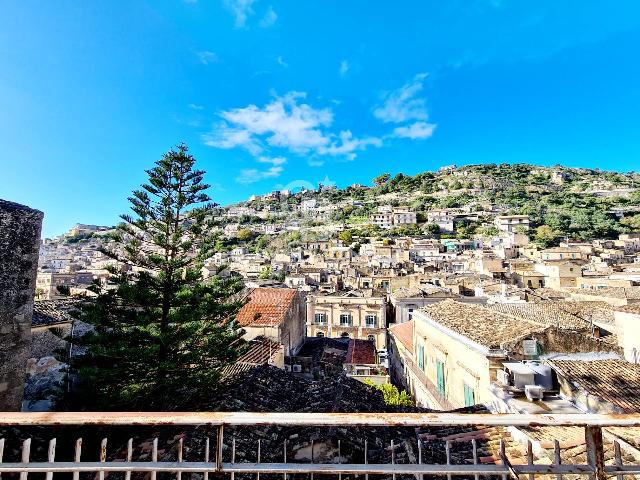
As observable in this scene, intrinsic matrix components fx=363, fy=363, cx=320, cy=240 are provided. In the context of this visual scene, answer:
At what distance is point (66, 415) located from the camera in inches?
77.4

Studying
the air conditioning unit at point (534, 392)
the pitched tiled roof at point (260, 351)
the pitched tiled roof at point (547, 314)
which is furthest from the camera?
the pitched tiled roof at point (260, 351)

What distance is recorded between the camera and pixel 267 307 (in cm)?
1758

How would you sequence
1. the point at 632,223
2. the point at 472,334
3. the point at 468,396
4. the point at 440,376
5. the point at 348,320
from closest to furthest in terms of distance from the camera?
the point at 468,396 < the point at 472,334 < the point at 440,376 < the point at 348,320 < the point at 632,223

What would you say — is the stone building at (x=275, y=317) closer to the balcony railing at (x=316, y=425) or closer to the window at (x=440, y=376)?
the window at (x=440, y=376)

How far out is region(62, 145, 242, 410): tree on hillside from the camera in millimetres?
9312

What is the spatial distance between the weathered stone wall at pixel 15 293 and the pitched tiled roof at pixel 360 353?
14373 mm

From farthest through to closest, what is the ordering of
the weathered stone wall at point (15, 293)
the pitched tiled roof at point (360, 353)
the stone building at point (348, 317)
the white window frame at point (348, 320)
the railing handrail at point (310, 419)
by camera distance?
the white window frame at point (348, 320), the stone building at point (348, 317), the pitched tiled roof at point (360, 353), the weathered stone wall at point (15, 293), the railing handrail at point (310, 419)

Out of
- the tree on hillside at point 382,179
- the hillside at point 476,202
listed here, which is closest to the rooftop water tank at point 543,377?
the hillside at point 476,202

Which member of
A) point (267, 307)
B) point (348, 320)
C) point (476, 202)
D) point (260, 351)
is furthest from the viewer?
point (476, 202)

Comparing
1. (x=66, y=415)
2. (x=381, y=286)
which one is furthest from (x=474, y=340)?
(x=381, y=286)

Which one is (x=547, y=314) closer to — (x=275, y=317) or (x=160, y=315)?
(x=275, y=317)

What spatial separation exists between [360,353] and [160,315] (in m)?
12.9

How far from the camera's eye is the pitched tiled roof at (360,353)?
746 inches

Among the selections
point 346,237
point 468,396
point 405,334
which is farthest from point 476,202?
point 468,396
